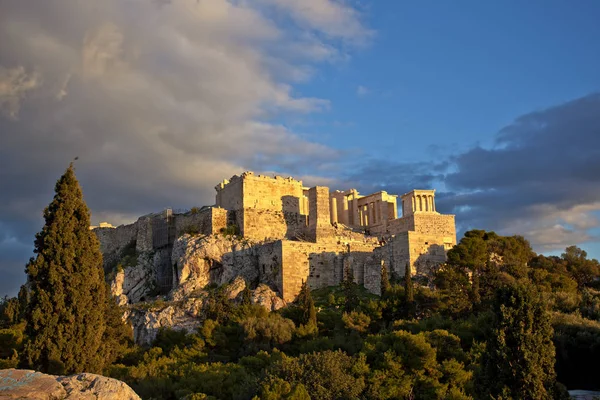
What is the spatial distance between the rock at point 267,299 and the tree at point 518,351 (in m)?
21.1

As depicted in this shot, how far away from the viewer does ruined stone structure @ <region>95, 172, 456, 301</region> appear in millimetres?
46438

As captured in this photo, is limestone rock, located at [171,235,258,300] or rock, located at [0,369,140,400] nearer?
rock, located at [0,369,140,400]

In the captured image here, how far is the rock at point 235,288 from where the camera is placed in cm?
4546

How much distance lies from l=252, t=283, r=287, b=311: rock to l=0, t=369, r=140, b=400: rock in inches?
1190

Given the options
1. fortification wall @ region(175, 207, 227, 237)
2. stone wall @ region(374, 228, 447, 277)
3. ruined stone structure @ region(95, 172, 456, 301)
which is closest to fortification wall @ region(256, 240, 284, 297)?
ruined stone structure @ region(95, 172, 456, 301)

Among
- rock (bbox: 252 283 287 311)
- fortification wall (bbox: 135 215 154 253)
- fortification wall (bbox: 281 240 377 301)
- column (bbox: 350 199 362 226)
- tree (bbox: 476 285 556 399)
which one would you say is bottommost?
tree (bbox: 476 285 556 399)

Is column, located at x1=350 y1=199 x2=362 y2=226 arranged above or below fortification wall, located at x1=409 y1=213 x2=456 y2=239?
above

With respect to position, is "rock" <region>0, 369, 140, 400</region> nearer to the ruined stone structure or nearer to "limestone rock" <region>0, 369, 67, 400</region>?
"limestone rock" <region>0, 369, 67, 400</region>

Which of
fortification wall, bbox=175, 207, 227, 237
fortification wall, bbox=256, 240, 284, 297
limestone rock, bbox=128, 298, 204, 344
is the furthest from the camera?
fortification wall, bbox=175, 207, 227, 237

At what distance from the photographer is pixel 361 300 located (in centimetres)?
4275

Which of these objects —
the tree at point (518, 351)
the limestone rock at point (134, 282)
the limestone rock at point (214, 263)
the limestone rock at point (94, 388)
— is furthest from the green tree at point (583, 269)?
the limestone rock at point (94, 388)

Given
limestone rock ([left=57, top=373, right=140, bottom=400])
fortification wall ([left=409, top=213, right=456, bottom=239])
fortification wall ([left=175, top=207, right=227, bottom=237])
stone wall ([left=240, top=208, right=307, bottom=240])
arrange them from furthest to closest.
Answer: fortification wall ([left=409, top=213, right=456, bottom=239]) < fortification wall ([left=175, top=207, right=227, bottom=237]) < stone wall ([left=240, top=208, right=307, bottom=240]) < limestone rock ([left=57, top=373, right=140, bottom=400])

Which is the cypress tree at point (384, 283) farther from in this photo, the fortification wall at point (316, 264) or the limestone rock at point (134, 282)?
the limestone rock at point (134, 282)

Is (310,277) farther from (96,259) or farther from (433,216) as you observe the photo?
(96,259)
